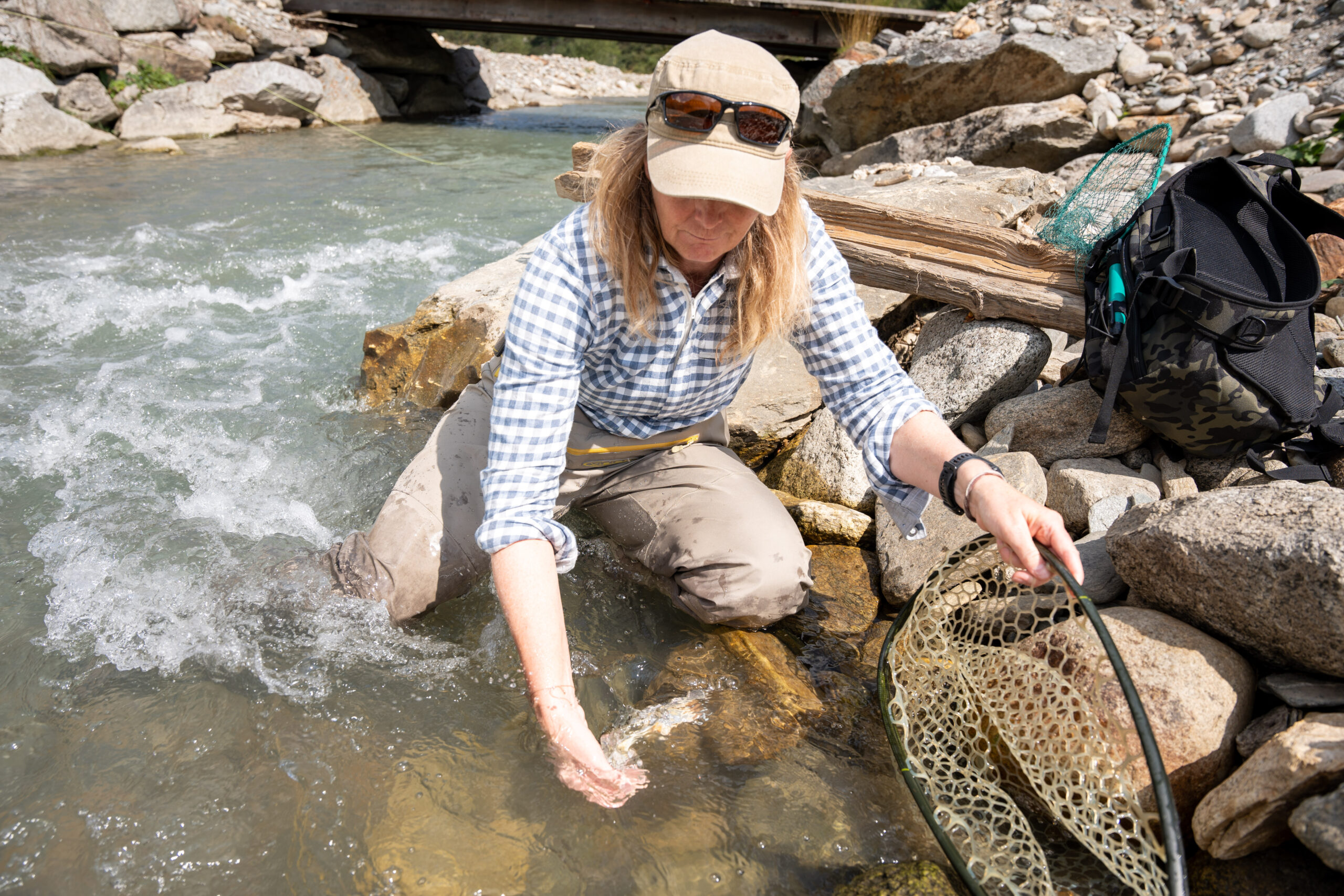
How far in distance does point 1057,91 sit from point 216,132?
1281cm

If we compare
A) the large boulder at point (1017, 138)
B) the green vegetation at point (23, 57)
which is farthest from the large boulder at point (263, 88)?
the large boulder at point (1017, 138)

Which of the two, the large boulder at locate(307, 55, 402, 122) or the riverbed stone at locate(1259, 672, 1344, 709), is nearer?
the riverbed stone at locate(1259, 672, 1344, 709)

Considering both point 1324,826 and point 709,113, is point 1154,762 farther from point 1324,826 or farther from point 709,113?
point 709,113

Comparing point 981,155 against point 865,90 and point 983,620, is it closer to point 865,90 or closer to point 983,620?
point 865,90

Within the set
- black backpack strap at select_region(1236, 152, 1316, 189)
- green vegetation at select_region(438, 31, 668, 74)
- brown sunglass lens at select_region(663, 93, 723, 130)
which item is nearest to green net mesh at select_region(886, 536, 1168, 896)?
brown sunglass lens at select_region(663, 93, 723, 130)

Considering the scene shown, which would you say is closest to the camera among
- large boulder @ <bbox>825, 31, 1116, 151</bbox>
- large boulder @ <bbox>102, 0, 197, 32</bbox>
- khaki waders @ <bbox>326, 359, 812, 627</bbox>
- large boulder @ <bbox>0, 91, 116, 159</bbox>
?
khaki waders @ <bbox>326, 359, 812, 627</bbox>

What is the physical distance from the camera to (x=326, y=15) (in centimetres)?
1659

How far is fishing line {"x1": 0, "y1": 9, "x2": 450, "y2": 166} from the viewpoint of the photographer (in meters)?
11.9

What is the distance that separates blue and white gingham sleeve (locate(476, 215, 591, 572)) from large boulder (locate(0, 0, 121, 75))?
48.2 feet

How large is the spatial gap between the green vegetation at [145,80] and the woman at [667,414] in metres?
14.1

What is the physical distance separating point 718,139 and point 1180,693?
1.68 meters

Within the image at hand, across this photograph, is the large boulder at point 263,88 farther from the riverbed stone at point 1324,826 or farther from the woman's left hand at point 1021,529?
the riverbed stone at point 1324,826

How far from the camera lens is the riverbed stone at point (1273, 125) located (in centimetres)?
517

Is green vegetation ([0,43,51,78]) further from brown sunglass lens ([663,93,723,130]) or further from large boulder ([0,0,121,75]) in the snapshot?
brown sunglass lens ([663,93,723,130])
